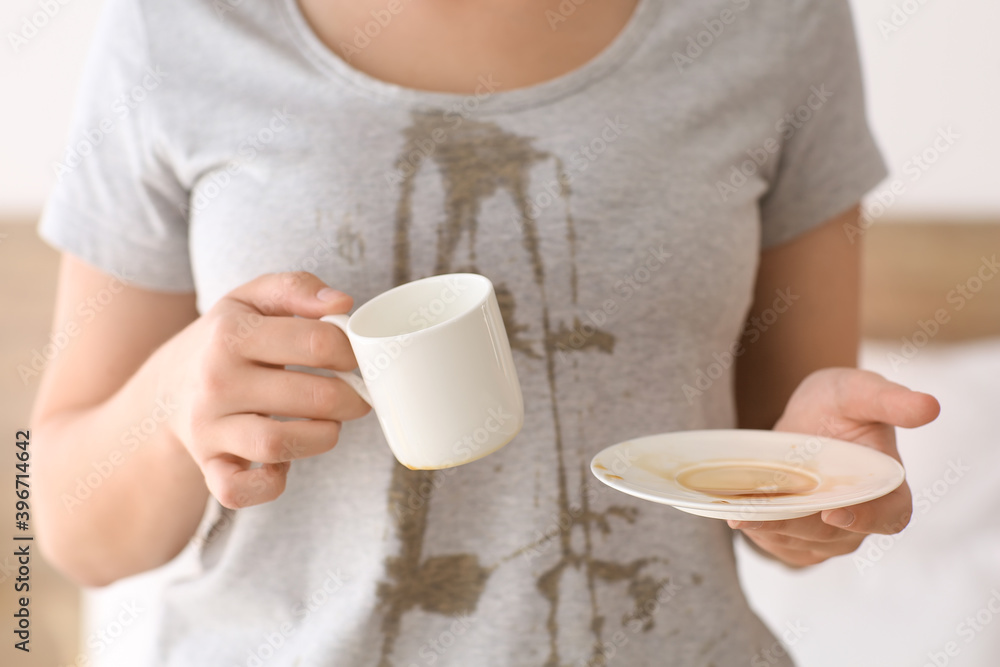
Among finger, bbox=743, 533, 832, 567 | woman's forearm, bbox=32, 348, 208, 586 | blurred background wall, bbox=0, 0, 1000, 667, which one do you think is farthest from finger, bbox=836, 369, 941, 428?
blurred background wall, bbox=0, 0, 1000, 667

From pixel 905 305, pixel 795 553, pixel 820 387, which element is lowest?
pixel 905 305

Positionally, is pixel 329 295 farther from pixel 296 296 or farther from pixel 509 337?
pixel 509 337

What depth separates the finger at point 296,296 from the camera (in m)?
0.48

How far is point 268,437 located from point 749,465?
317mm

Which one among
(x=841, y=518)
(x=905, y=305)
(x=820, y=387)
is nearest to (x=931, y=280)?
(x=905, y=305)

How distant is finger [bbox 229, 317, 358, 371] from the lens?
0.47 meters

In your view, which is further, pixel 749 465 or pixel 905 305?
pixel 905 305

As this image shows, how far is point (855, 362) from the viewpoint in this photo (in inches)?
30.1

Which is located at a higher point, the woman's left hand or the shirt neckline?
the shirt neckline

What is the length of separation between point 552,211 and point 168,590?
0.46 m

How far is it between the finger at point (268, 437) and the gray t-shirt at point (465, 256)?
0.44ft

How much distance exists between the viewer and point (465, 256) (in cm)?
60

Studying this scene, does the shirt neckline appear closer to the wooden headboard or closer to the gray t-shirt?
the gray t-shirt

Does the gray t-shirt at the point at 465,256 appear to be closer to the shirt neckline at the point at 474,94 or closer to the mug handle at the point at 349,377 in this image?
the shirt neckline at the point at 474,94
